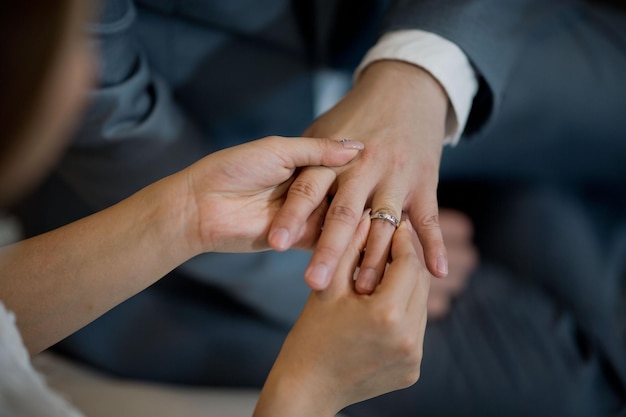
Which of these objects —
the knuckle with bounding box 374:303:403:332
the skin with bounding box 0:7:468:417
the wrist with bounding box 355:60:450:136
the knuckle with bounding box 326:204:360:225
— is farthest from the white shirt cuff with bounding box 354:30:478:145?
the knuckle with bounding box 374:303:403:332

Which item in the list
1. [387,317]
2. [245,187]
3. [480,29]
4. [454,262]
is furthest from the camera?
[454,262]

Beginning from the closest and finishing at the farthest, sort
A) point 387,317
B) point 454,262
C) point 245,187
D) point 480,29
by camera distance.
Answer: point 387,317 < point 245,187 < point 480,29 < point 454,262

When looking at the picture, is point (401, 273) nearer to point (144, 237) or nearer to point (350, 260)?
point (350, 260)

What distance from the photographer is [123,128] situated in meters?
0.82

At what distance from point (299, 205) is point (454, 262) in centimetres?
52

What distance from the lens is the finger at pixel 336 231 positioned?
61 cm

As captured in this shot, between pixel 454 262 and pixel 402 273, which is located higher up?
pixel 402 273

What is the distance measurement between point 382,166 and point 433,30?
216 mm

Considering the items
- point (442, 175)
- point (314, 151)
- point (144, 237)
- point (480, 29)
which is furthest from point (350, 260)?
point (442, 175)

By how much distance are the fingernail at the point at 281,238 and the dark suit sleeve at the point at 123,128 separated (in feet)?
1.04

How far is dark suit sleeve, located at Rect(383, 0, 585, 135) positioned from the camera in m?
0.78

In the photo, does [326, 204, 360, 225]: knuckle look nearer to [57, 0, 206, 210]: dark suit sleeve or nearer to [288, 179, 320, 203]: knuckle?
[288, 179, 320, 203]: knuckle

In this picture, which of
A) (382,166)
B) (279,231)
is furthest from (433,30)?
(279,231)

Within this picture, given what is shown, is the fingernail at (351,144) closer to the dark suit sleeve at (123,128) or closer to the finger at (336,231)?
the finger at (336,231)
